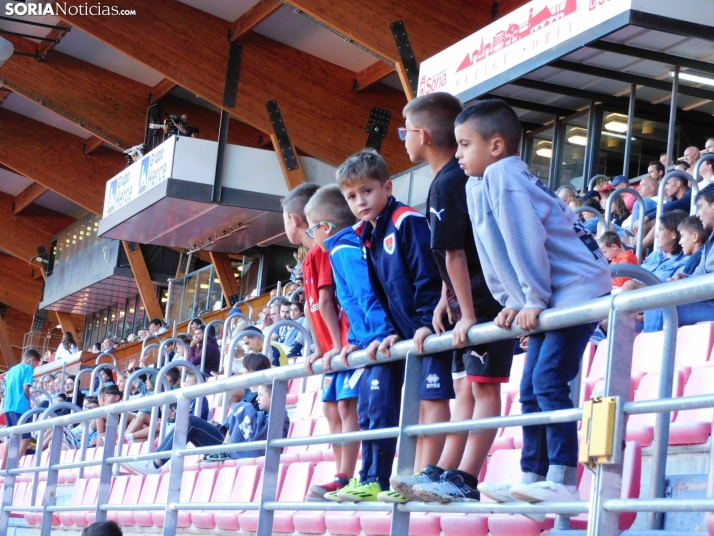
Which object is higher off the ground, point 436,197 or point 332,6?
point 332,6

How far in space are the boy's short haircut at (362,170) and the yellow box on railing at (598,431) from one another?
5.43 feet

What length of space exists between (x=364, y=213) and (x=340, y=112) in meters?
17.6

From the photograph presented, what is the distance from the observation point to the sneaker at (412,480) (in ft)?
10.2

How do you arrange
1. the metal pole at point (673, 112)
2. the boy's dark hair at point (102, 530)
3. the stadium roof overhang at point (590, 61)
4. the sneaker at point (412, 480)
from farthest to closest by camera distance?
the metal pole at point (673, 112) → the stadium roof overhang at point (590, 61) → the boy's dark hair at point (102, 530) → the sneaker at point (412, 480)

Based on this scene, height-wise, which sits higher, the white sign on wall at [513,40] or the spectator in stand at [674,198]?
the white sign on wall at [513,40]

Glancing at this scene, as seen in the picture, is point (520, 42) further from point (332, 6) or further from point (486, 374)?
point (486, 374)

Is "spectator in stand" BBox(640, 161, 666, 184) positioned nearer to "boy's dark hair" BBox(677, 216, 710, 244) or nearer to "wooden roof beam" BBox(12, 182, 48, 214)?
"boy's dark hair" BBox(677, 216, 710, 244)

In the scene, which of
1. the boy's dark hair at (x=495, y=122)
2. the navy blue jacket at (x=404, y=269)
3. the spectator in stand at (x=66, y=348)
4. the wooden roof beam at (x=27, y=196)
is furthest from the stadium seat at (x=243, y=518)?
the wooden roof beam at (x=27, y=196)

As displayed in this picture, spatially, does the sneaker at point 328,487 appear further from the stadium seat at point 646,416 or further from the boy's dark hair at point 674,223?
the boy's dark hair at point 674,223

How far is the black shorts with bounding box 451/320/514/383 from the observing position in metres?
3.25

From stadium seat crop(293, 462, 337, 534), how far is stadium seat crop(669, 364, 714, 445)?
1.70 metres

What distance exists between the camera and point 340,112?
835 inches

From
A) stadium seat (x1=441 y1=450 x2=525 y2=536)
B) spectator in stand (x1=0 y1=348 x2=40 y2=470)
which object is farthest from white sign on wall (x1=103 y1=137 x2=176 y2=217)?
stadium seat (x1=441 y1=450 x2=525 y2=536)

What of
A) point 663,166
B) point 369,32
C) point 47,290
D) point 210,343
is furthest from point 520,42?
point 47,290
